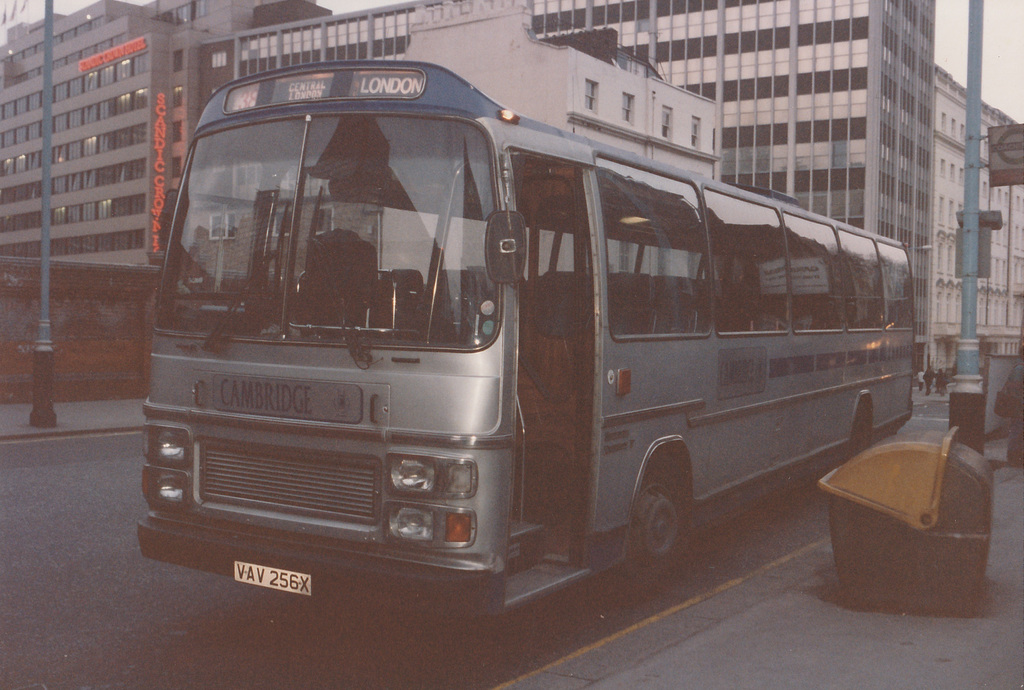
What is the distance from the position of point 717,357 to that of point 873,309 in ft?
17.5

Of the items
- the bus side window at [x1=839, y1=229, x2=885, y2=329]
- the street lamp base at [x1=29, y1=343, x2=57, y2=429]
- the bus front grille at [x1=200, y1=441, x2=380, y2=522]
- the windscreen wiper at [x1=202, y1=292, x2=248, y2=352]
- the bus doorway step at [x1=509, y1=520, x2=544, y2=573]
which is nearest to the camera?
the bus front grille at [x1=200, y1=441, x2=380, y2=522]

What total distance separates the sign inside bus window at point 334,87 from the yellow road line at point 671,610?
3.07 metres

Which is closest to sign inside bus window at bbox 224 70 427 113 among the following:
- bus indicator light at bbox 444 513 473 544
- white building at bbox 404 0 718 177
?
bus indicator light at bbox 444 513 473 544

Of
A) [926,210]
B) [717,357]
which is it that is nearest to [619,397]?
[717,357]

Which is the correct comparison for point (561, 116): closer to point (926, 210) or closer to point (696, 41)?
point (696, 41)

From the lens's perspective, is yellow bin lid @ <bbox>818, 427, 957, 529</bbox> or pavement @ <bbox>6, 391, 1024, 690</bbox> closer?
pavement @ <bbox>6, 391, 1024, 690</bbox>

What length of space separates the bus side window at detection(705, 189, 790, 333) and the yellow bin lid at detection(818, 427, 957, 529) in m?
1.79

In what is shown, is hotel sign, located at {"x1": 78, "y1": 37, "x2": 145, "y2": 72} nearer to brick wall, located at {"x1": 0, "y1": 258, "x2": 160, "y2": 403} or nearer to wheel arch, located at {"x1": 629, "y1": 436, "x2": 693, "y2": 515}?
brick wall, located at {"x1": 0, "y1": 258, "x2": 160, "y2": 403}

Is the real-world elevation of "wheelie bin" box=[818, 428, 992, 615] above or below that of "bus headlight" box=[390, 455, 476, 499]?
below

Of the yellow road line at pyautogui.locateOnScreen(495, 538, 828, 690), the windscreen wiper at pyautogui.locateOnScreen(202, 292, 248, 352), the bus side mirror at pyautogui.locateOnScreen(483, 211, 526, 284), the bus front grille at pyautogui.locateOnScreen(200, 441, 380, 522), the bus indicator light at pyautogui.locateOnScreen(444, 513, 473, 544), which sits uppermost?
the bus side mirror at pyautogui.locateOnScreen(483, 211, 526, 284)

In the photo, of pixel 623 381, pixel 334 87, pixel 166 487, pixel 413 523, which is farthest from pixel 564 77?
pixel 413 523

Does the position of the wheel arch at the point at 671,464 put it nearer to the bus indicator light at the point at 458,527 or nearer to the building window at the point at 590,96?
the bus indicator light at the point at 458,527

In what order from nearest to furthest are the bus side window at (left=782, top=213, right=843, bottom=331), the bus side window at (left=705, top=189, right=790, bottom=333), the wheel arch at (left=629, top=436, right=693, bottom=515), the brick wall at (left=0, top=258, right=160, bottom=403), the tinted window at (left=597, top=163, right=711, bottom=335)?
the tinted window at (left=597, top=163, right=711, bottom=335)
the wheel arch at (left=629, top=436, right=693, bottom=515)
the bus side window at (left=705, top=189, right=790, bottom=333)
the bus side window at (left=782, top=213, right=843, bottom=331)
the brick wall at (left=0, top=258, right=160, bottom=403)

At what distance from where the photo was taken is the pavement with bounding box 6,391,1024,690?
15.6 feet
